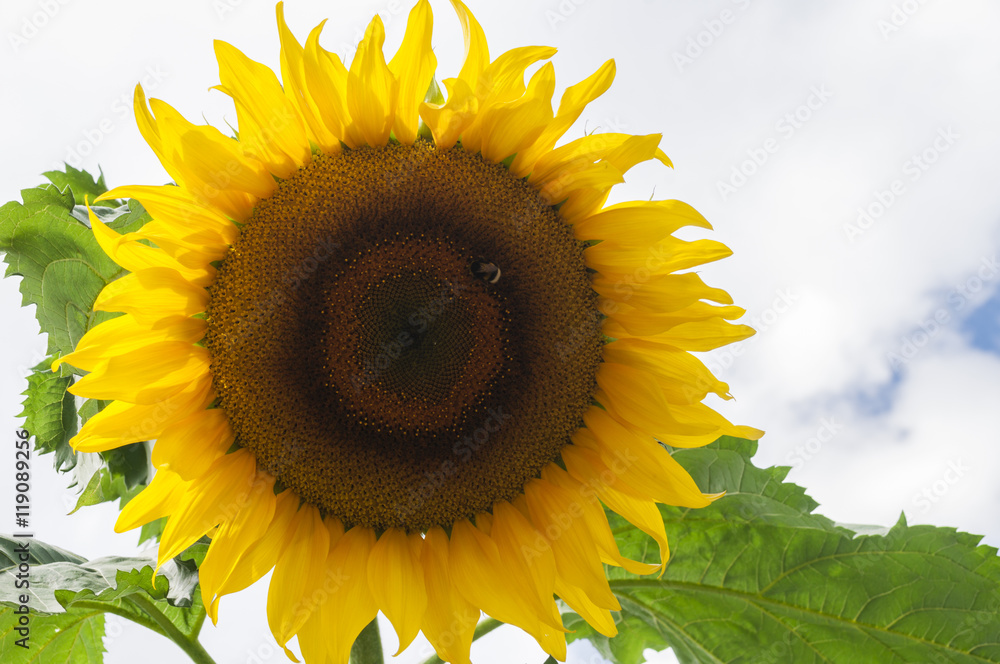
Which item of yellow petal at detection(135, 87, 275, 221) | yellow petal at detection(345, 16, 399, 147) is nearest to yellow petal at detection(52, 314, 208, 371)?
yellow petal at detection(135, 87, 275, 221)

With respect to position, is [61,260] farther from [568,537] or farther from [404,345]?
[568,537]

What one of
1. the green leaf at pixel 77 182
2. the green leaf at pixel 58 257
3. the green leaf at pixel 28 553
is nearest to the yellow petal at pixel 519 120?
the green leaf at pixel 58 257

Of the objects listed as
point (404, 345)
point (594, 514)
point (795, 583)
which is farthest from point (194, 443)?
point (795, 583)

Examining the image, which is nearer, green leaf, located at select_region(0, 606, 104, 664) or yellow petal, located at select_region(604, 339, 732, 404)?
yellow petal, located at select_region(604, 339, 732, 404)

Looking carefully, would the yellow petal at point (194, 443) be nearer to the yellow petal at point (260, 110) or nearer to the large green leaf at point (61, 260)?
the large green leaf at point (61, 260)

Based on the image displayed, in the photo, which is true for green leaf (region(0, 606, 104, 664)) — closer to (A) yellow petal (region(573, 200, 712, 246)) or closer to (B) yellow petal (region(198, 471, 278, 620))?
(B) yellow petal (region(198, 471, 278, 620))
